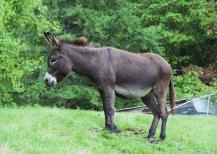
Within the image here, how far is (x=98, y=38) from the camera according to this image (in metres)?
17.4

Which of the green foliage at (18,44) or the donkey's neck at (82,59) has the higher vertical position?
the donkey's neck at (82,59)

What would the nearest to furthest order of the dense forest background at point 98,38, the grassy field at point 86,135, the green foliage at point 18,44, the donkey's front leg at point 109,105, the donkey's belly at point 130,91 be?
1. the grassy field at point 86,135
2. the donkey's front leg at point 109,105
3. the donkey's belly at point 130,91
4. the green foliage at point 18,44
5. the dense forest background at point 98,38

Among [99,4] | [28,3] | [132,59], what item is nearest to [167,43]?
[99,4]

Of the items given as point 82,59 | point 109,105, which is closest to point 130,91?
point 109,105

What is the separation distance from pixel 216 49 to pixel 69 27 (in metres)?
6.43

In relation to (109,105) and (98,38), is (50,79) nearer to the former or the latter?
(109,105)

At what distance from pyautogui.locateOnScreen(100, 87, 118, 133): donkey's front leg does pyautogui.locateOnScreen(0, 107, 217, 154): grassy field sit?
0.16 metres

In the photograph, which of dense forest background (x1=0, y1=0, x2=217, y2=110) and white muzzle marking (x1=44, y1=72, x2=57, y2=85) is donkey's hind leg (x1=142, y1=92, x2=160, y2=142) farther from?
dense forest background (x1=0, y1=0, x2=217, y2=110)

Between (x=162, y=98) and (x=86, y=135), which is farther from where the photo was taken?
(x=162, y=98)

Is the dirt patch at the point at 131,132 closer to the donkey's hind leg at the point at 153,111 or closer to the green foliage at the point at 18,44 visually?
the donkey's hind leg at the point at 153,111

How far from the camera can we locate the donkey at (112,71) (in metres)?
7.73

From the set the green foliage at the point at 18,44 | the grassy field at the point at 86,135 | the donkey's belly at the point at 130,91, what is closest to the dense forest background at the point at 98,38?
the green foliage at the point at 18,44

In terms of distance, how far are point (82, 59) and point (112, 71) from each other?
540 millimetres

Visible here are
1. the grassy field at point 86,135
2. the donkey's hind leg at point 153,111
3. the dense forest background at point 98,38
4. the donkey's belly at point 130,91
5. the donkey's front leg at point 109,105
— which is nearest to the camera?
the grassy field at point 86,135
